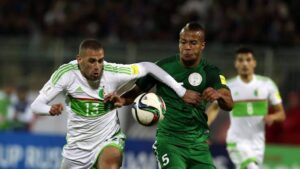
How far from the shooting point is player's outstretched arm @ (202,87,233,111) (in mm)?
8808

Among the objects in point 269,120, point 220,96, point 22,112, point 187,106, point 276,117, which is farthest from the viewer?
point 22,112

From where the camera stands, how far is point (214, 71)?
9.34 meters

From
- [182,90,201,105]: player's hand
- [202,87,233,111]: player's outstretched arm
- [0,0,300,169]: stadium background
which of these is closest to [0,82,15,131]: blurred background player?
[0,0,300,169]: stadium background

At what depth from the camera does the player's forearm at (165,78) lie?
358 inches

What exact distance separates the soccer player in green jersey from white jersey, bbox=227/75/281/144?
2873mm

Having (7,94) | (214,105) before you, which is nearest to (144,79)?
(214,105)

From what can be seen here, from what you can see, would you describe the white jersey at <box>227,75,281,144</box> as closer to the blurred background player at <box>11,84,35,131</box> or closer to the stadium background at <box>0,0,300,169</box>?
the stadium background at <box>0,0,300,169</box>

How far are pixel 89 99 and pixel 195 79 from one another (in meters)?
1.17

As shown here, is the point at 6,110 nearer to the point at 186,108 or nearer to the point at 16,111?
the point at 16,111

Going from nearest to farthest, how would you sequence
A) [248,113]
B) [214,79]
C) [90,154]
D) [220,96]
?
→ [220,96] → [214,79] → [90,154] → [248,113]

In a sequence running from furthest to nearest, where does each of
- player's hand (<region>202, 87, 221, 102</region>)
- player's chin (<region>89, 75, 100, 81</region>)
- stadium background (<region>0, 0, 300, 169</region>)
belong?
stadium background (<region>0, 0, 300, 169</region>) → player's chin (<region>89, 75, 100, 81</region>) → player's hand (<region>202, 87, 221, 102</region>)

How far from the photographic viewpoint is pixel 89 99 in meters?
9.31

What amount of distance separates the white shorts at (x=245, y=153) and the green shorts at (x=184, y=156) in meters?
2.82

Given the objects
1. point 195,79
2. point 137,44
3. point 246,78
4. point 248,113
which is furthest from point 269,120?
point 137,44
